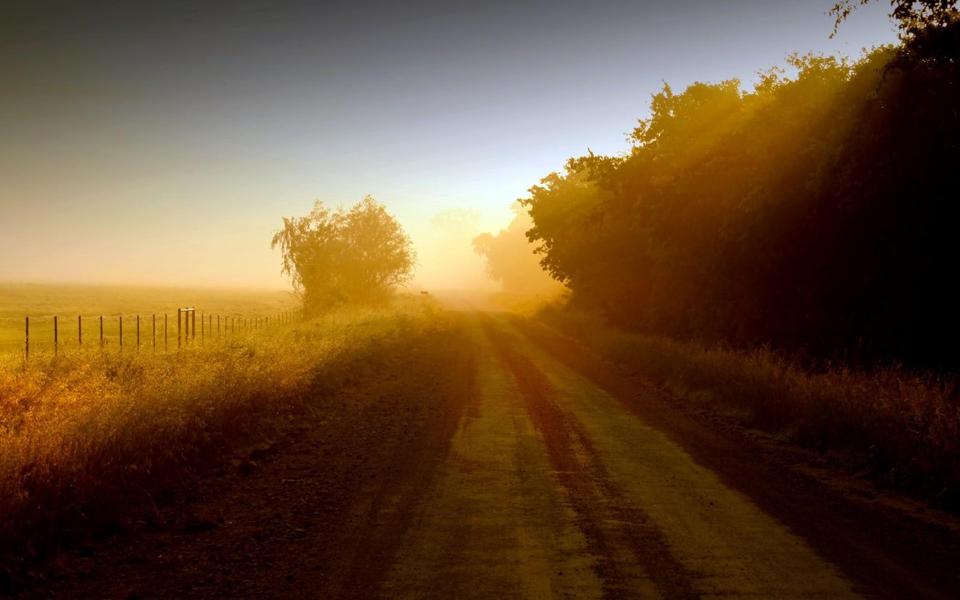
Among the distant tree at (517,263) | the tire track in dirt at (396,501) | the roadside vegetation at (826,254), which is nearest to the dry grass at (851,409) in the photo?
the roadside vegetation at (826,254)

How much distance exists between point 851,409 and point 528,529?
21.3 feet

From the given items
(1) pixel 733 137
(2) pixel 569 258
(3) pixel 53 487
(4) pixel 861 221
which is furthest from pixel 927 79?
(2) pixel 569 258

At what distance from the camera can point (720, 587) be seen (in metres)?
4.68

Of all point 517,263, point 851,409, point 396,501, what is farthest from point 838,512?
point 517,263

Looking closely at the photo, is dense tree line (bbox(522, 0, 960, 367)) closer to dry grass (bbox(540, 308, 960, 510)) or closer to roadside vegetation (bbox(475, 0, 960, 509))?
roadside vegetation (bbox(475, 0, 960, 509))

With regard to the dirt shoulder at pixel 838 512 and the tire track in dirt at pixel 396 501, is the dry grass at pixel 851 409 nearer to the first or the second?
the dirt shoulder at pixel 838 512

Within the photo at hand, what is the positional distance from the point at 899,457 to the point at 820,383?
344 centimetres

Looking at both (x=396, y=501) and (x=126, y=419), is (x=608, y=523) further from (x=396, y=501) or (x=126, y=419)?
(x=126, y=419)

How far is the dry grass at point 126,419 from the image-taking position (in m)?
5.98

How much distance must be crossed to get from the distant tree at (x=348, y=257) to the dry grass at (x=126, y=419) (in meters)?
20.0

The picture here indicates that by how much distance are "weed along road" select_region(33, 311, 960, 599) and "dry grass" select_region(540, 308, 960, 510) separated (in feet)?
3.19

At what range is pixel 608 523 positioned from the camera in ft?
19.9

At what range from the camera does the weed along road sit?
4785mm

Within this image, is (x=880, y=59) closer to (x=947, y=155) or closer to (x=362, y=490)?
(x=947, y=155)
